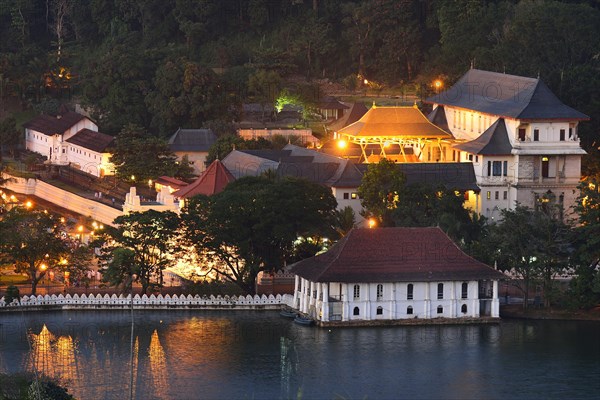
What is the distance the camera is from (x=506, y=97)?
295 ft

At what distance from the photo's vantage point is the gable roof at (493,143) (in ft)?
283

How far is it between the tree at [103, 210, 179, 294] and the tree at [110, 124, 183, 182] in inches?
767

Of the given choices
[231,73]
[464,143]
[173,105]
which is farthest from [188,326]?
[231,73]

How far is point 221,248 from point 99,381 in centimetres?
1345

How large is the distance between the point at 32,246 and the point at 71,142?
96.3ft

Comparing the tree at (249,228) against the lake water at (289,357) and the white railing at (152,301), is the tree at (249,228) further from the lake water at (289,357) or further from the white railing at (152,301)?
the lake water at (289,357)

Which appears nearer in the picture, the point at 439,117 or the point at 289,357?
the point at 289,357

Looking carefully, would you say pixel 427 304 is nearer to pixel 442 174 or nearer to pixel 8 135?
pixel 442 174

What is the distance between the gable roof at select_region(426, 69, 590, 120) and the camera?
86500 mm

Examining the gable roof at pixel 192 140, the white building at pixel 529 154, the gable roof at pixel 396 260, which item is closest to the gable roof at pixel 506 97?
the white building at pixel 529 154

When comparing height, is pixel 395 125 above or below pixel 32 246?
above

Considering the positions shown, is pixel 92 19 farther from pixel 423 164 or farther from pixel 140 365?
pixel 140 365

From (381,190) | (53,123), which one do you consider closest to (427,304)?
(381,190)

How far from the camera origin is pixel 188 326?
6981 cm
